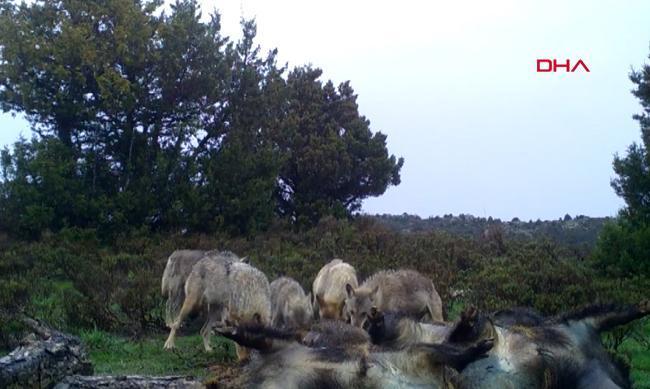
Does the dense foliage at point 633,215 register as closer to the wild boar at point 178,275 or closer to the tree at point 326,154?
the wild boar at point 178,275

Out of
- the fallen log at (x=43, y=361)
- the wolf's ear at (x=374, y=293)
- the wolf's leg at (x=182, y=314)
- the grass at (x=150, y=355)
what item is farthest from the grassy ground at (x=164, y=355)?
the wolf's ear at (x=374, y=293)

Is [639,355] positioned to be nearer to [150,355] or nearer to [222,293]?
[222,293]

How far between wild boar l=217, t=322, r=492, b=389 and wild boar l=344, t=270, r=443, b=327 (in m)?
6.33

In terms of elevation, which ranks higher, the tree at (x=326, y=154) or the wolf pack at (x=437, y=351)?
the tree at (x=326, y=154)

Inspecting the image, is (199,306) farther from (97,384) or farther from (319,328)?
(319,328)

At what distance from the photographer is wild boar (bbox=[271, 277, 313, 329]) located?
37.1ft

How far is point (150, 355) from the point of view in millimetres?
10633

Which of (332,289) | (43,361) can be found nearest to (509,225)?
(332,289)

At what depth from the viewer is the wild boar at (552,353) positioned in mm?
5137

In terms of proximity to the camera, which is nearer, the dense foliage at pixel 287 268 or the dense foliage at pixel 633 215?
the dense foliage at pixel 287 268

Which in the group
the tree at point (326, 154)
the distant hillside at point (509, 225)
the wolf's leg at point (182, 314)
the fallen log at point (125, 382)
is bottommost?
the fallen log at point (125, 382)

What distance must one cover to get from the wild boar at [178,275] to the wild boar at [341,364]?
7615 millimetres

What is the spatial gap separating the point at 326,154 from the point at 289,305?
19.2 meters

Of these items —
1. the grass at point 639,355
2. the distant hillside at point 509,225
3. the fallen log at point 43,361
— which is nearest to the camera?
the fallen log at point 43,361
